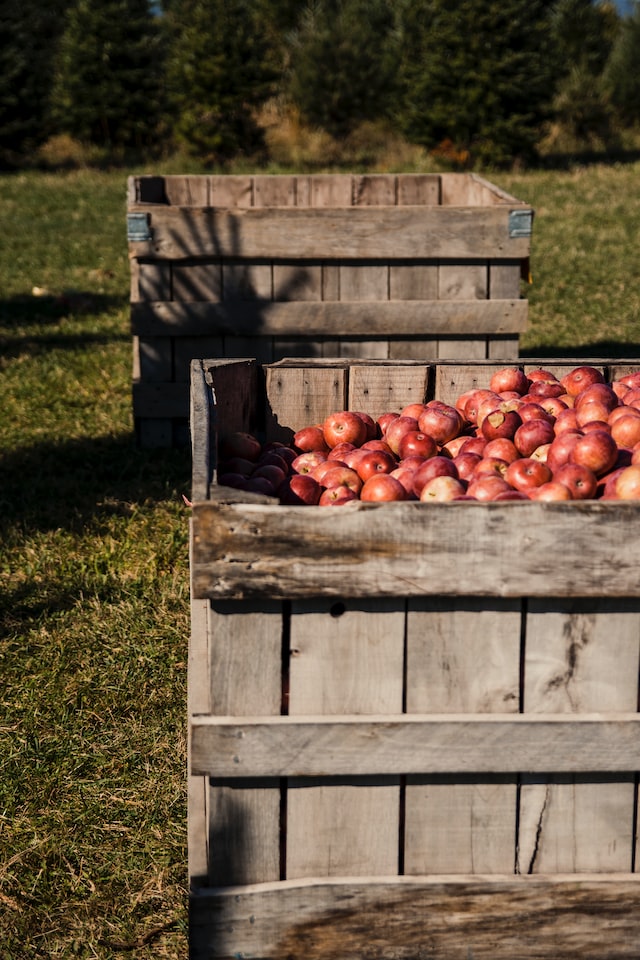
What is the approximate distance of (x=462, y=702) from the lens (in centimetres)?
229

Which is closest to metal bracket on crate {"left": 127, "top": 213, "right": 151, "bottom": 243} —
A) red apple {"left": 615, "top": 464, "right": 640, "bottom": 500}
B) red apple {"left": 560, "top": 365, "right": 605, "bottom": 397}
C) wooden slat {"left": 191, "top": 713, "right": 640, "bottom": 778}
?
red apple {"left": 560, "top": 365, "right": 605, "bottom": 397}

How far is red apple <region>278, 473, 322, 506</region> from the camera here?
115 inches

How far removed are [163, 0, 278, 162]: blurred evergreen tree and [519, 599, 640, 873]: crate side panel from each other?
69.4 ft

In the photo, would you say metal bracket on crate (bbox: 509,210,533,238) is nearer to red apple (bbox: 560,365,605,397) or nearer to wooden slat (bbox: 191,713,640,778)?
red apple (bbox: 560,365,605,397)

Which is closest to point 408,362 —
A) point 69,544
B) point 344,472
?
point 344,472

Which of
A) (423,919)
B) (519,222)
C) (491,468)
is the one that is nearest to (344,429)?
(491,468)

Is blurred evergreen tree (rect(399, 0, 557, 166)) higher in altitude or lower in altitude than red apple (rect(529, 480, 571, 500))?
higher

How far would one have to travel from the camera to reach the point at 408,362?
142 inches

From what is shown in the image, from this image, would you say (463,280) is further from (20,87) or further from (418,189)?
(20,87)

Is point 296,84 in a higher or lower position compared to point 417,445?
higher

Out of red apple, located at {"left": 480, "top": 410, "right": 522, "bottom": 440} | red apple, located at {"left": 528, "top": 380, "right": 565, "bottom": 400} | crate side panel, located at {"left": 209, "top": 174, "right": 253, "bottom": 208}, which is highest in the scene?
crate side panel, located at {"left": 209, "top": 174, "right": 253, "bottom": 208}

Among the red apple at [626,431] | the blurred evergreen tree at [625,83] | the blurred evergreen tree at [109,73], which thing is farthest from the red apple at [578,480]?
the blurred evergreen tree at [625,83]

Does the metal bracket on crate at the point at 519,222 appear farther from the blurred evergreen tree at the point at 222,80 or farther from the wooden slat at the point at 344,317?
the blurred evergreen tree at the point at 222,80

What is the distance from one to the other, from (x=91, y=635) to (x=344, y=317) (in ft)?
8.71
